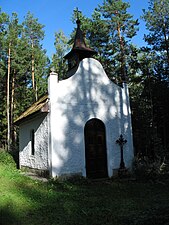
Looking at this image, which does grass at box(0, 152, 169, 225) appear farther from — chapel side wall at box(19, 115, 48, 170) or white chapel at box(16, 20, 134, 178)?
chapel side wall at box(19, 115, 48, 170)

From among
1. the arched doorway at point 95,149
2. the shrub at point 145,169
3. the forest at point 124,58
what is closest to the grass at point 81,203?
the shrub at point 145,169

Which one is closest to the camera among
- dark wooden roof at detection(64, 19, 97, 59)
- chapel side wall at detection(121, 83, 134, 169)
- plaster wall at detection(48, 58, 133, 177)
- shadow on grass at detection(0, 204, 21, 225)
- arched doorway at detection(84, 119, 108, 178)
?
shadow on grass at detection(0, 204, 21, 225)

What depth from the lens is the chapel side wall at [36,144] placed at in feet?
40.1

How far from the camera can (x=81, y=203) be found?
765cm

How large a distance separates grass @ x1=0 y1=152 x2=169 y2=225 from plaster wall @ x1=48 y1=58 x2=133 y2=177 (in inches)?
53.9

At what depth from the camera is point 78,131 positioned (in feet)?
39.8

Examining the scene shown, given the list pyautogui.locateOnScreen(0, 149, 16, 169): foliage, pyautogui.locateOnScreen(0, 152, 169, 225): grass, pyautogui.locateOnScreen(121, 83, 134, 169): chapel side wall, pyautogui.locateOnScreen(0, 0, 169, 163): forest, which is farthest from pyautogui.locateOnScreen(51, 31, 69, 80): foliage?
pyautogui.locateOnScreen(0, 152, 169, 225): grass

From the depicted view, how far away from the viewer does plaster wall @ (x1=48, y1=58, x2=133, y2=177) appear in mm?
11586

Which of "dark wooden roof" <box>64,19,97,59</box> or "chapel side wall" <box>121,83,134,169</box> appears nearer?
"chapel side wall" <box>121,83,134,169</box>

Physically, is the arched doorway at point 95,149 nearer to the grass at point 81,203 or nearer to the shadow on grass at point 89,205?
the grass at point 81,203

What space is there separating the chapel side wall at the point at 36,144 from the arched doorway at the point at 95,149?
2.18m

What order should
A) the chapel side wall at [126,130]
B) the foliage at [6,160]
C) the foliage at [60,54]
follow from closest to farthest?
the chapel side wall at [126,130] < the foliage at [6,160] < the foliage at [60,54]

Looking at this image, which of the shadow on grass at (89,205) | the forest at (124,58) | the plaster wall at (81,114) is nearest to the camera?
the shadow on grass at (89,205)

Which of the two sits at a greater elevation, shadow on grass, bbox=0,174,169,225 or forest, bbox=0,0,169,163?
forest, bbox=0,0,169,163
